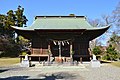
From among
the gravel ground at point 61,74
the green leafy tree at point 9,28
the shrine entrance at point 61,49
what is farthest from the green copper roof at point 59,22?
the green leafy tree at point 9,28

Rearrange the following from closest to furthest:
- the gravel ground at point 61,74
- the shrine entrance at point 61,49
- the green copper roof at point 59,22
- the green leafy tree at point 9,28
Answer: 1. the gravel ground at point 61,74
2. the shrine entrance at point 61,49
3. the green copper roof at point 59,22
4. the green leafy tree at point 9,28

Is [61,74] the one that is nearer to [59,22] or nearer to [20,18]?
[59,22]

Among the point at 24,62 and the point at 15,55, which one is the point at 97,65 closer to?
the point at 24,62

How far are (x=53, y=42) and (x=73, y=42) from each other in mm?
2571

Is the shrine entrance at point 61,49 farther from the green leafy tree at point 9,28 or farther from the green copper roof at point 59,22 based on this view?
the green leafy tree at point 9,28

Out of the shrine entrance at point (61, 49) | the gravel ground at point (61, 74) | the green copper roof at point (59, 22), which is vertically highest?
the green copper roof at point (59, 22)

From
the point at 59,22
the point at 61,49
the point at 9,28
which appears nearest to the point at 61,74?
the point at 61,49

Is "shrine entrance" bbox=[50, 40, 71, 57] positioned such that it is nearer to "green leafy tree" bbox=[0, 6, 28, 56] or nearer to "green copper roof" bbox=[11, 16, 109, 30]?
"green copper roof" bbox=[11, 16, 109, 30]

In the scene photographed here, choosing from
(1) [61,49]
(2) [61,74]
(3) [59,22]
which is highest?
(3) [59,22]

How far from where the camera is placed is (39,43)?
27797mm

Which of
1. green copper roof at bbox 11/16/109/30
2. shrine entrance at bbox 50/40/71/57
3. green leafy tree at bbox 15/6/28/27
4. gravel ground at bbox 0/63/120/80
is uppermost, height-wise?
green leafy tree at bbox 15/6/28/27

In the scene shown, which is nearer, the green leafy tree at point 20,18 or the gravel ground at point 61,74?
the gravel ground at point 61,74

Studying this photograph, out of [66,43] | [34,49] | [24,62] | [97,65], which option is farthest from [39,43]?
[97,65]

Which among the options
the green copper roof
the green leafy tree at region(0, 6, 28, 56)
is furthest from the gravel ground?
the green leafy tree at region(0, 6, 28, 56)
